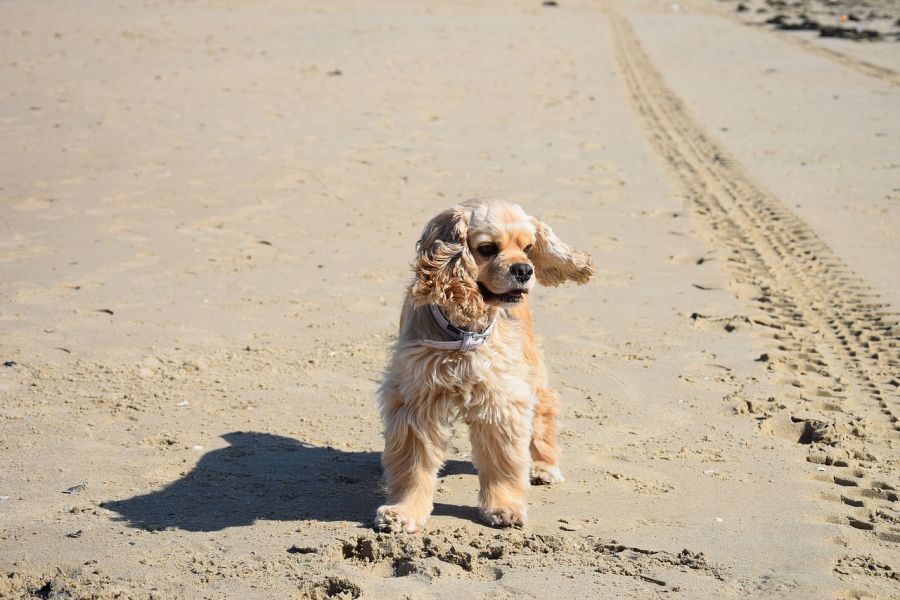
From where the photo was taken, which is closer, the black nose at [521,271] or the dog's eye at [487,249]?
the black nose at [521,271]

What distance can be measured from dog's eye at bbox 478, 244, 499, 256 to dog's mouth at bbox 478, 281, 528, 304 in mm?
123

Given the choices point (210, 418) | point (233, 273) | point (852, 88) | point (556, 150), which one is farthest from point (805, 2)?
point (210, 418)

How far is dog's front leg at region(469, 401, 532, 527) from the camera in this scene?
4469 mm

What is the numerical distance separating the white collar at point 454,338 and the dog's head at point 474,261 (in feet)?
0.21

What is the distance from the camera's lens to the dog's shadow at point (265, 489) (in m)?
4.53

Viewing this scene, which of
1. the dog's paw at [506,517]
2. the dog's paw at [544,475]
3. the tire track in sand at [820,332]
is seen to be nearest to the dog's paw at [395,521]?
the dog's paw at [506,517]

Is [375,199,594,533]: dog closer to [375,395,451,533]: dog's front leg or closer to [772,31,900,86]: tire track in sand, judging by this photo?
[375,395,451,533]: dog's front leg

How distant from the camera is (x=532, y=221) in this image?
4504mm

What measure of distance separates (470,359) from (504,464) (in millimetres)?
538

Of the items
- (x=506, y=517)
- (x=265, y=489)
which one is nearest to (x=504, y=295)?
(x=506, y=517)

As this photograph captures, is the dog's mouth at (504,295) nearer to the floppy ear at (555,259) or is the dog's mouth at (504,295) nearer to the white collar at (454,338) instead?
the white collar at (454,338)

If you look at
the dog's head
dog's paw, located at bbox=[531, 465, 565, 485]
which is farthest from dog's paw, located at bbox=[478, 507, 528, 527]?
the dog's head

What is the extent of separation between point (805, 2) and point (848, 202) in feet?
87.1

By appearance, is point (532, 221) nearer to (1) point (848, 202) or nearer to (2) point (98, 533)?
(2) point (98, 533)
